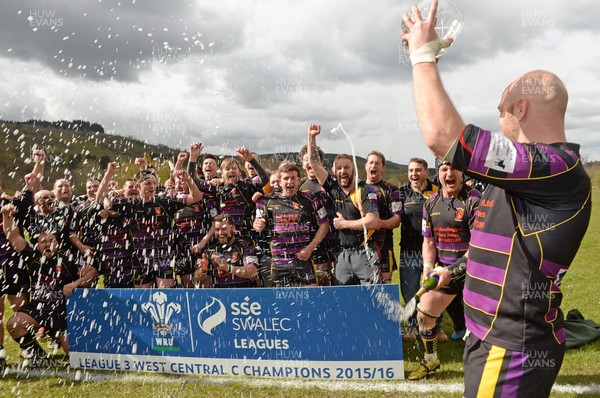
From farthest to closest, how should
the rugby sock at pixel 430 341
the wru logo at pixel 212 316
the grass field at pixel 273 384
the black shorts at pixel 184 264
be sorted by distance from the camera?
the black shorts at pixel 184 264, the wru logo at pixel 212 316, the rugby sock at pixel 430 341, the grass field at pixel 273 384

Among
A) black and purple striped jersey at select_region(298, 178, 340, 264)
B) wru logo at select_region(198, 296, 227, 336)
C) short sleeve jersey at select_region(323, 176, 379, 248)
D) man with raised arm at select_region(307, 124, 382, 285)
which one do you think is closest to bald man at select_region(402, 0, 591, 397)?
wru logo at select_region(198, 296, 227, 336)

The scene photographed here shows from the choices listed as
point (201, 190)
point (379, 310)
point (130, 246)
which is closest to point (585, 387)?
point (379, 310)

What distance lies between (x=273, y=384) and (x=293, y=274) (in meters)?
1.63

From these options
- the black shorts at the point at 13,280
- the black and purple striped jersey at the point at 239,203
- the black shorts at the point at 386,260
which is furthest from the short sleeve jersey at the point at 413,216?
the black shorts at the point at 13,280

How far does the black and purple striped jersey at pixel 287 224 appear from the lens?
6348 mm

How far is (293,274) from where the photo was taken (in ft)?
20.7

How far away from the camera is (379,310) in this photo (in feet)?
16.1

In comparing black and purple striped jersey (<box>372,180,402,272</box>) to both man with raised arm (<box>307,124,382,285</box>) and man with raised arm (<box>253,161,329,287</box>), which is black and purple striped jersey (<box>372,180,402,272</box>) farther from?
man with raised arm (<box>253,161,329,287</box>)

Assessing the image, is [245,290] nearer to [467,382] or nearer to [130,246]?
[130,246]

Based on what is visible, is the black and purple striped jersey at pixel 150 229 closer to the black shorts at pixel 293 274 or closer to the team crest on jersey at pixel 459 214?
the black shorts at pixel 293 274

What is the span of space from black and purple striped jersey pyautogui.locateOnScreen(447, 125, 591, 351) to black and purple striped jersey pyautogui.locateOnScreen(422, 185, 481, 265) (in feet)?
11.3

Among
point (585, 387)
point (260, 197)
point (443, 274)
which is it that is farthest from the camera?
point (260, 197)

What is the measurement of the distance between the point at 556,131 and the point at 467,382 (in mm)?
1292

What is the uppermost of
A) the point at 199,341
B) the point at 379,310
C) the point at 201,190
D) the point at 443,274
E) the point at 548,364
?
the point at 201,190
